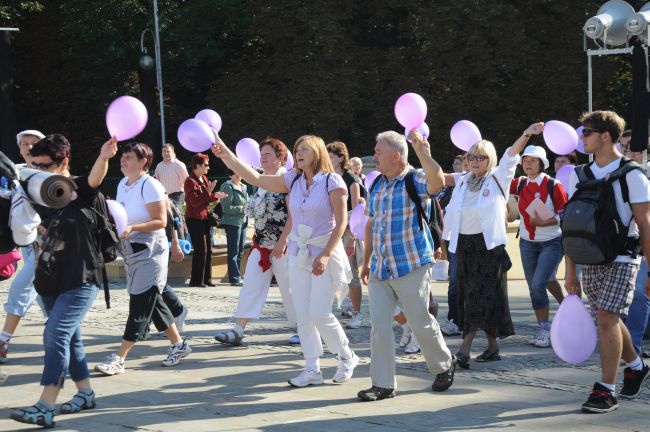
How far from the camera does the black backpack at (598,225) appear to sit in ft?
23.2

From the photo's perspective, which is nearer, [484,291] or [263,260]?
[484,291]

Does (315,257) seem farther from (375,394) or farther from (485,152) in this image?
(485,152)

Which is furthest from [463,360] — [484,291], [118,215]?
[118,215]

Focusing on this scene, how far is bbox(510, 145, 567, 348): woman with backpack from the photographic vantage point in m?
10.2

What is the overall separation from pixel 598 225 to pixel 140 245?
360 centimetres

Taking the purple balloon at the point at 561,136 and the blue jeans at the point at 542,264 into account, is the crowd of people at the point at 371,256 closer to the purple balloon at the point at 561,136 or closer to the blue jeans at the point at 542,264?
the blue jeans at the point at 542,264

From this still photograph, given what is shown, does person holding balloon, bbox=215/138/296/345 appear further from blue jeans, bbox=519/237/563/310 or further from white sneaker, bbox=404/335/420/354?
blue jeans, bbox=519/237/563/310

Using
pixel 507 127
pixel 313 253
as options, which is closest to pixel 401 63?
pixel 507 127

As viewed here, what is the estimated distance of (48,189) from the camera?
260 inches

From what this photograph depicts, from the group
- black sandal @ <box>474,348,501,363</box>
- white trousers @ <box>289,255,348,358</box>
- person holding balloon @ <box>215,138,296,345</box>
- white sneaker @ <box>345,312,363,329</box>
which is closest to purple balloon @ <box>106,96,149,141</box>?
white trousers @ <box>289,255,348,358</box>

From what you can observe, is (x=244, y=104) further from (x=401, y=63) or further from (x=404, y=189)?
(x=404, y=189)

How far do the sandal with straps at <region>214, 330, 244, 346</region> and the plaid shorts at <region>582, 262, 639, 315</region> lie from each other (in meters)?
3.84

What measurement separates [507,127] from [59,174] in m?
29.9

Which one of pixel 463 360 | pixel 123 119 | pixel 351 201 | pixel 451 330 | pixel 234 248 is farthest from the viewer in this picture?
pixel 234 248
